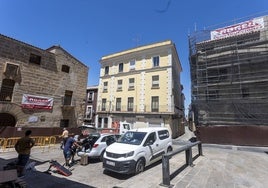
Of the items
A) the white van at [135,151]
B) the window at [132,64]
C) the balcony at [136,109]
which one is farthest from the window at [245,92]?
the window at [132,64]

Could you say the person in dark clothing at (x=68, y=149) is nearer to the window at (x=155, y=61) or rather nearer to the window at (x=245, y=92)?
the window at (x=245, y=92)

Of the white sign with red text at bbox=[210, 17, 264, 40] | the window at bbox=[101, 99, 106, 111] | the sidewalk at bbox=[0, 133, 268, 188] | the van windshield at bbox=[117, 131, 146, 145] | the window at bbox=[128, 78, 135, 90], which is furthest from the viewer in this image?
the window at bbox=[101, 99, 106, 111]

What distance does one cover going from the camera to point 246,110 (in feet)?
50.3

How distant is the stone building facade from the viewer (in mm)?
13367

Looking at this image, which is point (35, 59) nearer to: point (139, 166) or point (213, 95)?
point (139, 166)

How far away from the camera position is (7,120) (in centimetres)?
1364

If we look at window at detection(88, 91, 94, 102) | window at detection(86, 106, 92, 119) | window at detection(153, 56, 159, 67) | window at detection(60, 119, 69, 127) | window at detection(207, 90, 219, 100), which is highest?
window at detection(153, 56, 159, 67)

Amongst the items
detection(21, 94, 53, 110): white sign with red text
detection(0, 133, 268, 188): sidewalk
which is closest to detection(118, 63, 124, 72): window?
detection(21, 94, 53, 110): white sign with red text

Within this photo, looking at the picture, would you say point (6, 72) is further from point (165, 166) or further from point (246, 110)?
point (246, 110)

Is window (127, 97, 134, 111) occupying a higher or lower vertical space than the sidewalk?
higher

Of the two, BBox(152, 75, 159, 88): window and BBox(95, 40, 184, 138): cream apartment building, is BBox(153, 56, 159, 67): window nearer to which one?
BBox(95, 40, 184, 138): cream apartment building

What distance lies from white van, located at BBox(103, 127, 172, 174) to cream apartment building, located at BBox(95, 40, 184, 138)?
12.3 metres

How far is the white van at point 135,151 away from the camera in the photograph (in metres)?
6.30

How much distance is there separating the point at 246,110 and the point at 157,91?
10.3 metres
